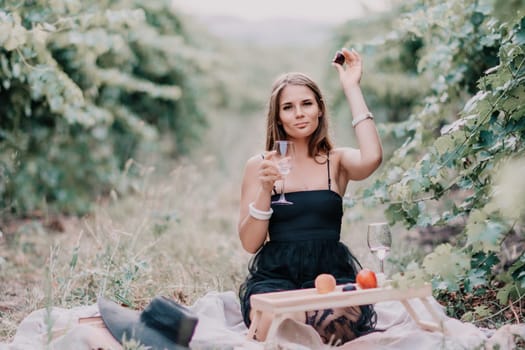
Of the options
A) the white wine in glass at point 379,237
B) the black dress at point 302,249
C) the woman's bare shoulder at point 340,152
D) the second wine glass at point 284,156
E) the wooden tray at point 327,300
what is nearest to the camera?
the wooden tray at point 327,300

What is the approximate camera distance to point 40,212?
8078mm

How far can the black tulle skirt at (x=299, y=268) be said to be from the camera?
3.77 metres

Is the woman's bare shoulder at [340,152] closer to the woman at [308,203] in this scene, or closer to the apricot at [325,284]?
the woman at [308,203]

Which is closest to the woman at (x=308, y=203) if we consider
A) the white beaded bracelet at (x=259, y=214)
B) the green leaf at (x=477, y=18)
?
the white beaded bracelet at (x=259, y=214)


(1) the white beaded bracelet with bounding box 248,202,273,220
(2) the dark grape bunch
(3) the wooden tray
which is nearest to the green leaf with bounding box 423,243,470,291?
(3) the wooden tray

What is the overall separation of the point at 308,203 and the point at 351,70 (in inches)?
30.0

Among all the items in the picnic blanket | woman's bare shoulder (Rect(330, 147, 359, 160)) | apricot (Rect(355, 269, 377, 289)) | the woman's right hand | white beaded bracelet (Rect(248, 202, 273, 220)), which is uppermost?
woman's bare shoulder (Rect(330, 147, 359, 160))

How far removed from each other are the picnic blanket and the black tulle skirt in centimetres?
17

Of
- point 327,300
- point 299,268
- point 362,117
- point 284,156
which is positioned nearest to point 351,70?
point 362,117

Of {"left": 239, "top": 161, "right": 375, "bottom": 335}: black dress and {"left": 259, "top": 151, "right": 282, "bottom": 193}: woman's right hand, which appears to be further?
{"left": 239, "top": 161, "right": 375, "bottom": 335}: black dress

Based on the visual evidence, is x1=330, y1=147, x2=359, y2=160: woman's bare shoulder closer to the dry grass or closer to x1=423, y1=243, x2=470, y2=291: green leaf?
the dry grass

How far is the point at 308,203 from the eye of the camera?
386cm

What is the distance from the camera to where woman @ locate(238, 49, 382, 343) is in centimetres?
372

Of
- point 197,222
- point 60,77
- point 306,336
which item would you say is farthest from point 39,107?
point 306,336
